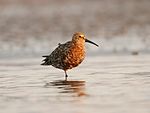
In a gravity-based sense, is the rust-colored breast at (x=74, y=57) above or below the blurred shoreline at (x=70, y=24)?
below

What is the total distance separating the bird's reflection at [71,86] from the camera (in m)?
11.8

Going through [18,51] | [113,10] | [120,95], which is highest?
[113,10]

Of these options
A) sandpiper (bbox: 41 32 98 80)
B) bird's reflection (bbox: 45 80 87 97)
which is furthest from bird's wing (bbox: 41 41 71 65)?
bird's reflection (bbox: 45 80 87 97)

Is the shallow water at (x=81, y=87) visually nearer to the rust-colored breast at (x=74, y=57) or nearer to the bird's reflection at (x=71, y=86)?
the bird's reflection at (x=71, y=86)

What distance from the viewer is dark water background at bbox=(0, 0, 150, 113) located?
1049 cm

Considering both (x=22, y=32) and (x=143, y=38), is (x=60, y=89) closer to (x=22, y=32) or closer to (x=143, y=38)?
(x=143, y=38)

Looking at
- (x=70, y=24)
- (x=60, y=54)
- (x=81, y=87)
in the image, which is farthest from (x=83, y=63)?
(x=70, y=24)

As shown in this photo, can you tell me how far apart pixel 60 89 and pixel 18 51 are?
24.8 ft

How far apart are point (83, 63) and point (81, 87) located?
4.17 metres

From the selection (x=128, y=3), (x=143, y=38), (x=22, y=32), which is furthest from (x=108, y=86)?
(x=128, y=3)

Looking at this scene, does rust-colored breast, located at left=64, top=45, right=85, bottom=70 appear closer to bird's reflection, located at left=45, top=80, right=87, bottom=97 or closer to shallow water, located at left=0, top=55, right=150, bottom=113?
shallow water, located at left=0, top=55, right=150, bottom=113

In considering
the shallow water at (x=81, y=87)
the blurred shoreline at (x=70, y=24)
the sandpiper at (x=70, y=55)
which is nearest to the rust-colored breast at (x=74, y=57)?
the sandpiper at (x=70, y=55)

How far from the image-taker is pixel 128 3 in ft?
120

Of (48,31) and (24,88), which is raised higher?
(48,31)
